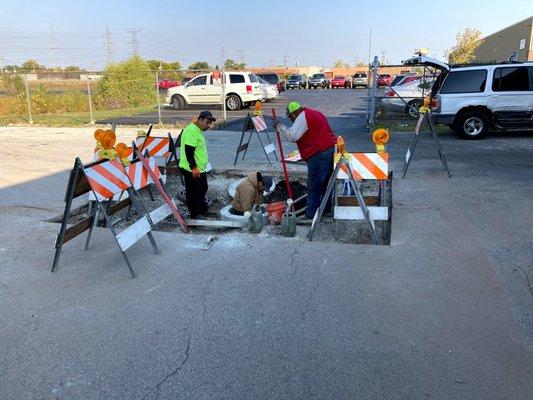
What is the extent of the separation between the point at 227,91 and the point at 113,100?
8.10 m

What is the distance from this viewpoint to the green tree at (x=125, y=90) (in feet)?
88.3

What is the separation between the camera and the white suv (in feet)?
76.1

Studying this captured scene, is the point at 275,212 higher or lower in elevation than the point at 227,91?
lower

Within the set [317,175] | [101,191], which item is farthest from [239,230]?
[101,191]

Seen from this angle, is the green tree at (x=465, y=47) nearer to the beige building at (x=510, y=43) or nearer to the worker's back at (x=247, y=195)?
the beige building at (x=510, y=43)

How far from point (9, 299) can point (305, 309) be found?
8.98 feet

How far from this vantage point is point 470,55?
4188 cm

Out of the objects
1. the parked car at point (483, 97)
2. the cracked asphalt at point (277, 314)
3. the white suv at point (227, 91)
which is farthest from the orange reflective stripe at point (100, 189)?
the white suv at point (227, 91)

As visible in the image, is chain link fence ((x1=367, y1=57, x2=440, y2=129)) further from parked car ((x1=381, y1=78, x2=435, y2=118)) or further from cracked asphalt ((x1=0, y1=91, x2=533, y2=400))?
cracked asphalt ((x1=0, y1=91, x2=533, y2=400))

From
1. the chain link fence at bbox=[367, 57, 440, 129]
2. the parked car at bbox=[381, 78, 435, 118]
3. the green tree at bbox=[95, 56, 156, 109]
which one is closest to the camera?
the chain link fence at bbox=[367, 57, 440, 129]

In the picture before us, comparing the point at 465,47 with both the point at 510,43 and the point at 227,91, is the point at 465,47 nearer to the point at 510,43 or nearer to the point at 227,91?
the point at 510,43

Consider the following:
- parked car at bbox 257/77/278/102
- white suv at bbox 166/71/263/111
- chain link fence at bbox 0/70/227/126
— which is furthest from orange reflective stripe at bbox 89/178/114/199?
parked car at bbox 257/77/278/102

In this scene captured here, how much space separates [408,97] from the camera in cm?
1662

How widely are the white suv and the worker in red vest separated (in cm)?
1748
